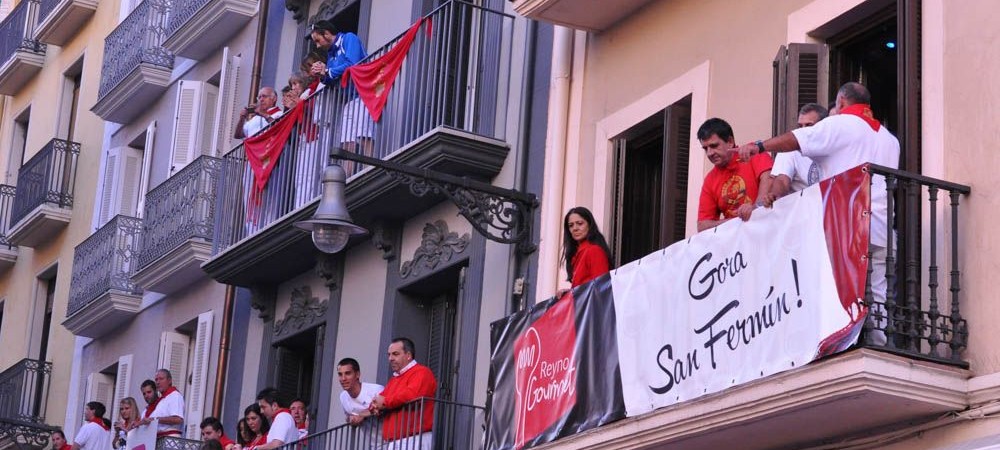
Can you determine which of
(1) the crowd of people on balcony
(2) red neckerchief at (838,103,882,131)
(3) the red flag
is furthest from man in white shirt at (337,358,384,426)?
(2) red neckerchief at (838,103,882,131)

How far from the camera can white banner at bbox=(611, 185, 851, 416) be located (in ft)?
37.0

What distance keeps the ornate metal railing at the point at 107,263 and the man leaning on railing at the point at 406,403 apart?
8.28 m

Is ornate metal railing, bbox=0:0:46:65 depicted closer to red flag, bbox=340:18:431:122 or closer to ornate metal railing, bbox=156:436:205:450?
ornate metal railing, bbox=156:436:205:450

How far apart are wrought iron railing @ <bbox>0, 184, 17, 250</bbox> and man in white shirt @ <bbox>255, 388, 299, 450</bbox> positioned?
1276 cm

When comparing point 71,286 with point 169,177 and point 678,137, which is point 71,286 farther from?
point 678,137

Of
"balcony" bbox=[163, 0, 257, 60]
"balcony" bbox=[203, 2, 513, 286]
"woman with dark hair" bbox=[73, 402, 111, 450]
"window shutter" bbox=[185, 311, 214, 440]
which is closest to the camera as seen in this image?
"balcony" bbox=[203, 2, 513, 286]

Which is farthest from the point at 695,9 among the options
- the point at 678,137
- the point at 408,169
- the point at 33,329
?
the point at 33,329

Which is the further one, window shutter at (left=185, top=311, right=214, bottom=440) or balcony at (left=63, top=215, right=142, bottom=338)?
balcony at (left=63, top=215, right=142, bottom=338)

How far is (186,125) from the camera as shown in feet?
77.7

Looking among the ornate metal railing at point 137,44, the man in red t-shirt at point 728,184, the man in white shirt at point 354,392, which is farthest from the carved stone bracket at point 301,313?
the man in red t-shirt at point 728,184

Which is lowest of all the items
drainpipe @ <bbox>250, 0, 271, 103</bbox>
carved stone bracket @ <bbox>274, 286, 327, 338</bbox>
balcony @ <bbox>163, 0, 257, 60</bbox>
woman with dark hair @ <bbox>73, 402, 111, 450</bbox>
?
woman with dark hair @ <bbox>73, 402, 111, 450</bbox>

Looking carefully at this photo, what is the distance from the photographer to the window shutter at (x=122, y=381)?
23875mm

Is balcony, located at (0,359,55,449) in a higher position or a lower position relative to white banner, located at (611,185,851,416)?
higher

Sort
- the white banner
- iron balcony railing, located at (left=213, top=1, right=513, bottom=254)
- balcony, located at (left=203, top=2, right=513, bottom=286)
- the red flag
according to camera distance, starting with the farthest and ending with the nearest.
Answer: the red flag < iron balcony railing, located at (left=213, top=1, right=513, bottom=254) < balcony, located at (left=203, top=2, right=513, bottom=286) < the white banner
